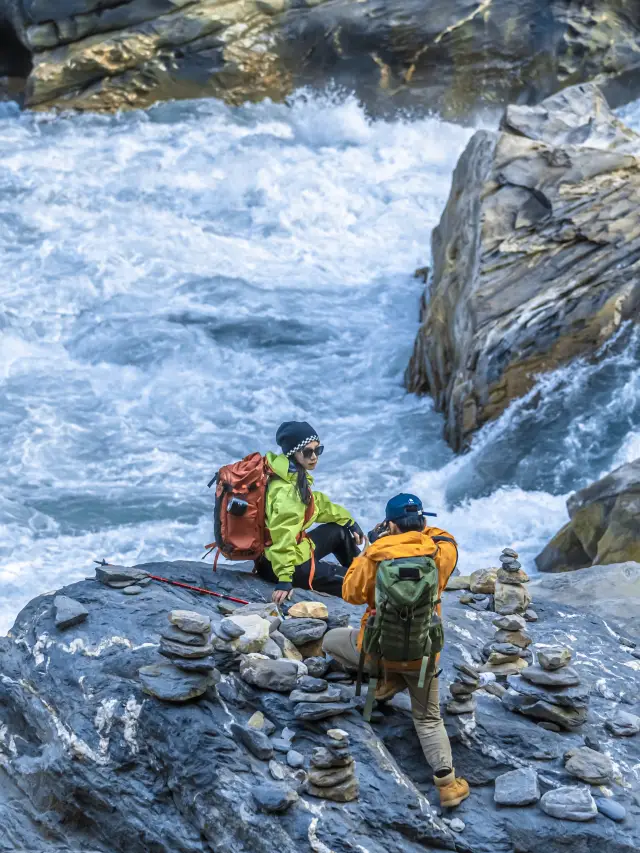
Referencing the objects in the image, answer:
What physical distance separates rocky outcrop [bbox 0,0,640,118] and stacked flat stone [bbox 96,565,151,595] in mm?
17536

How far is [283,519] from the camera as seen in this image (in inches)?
221

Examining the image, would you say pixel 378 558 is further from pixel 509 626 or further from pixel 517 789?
pixel 509 626

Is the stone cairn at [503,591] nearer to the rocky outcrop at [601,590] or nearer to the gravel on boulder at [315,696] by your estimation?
the rocky outcrop at [601,590]

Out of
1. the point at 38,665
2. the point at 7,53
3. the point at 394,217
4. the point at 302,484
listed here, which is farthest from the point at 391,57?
the point at 38,665

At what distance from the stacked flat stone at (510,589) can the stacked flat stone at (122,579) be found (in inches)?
87.5

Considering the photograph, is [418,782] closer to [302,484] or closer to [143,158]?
[302,484]

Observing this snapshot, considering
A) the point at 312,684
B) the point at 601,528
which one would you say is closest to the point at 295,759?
the point at 312,684

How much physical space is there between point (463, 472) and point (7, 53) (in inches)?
656

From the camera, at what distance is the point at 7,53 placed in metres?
22.5

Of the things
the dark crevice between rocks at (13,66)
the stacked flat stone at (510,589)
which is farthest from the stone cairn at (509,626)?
the dark crevice between rocks at (13,66)

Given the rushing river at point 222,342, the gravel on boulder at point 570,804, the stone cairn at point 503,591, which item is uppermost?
the gravel on boulder at point 570,804

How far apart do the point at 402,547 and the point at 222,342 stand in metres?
10.3

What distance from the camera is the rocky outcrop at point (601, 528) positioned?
799cm

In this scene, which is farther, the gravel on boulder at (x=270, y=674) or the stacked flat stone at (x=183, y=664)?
the gravel on boulder at (x=270, y=674)
